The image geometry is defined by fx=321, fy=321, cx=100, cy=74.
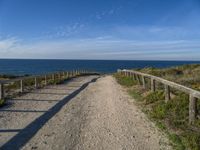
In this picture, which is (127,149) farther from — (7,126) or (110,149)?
(7,126)

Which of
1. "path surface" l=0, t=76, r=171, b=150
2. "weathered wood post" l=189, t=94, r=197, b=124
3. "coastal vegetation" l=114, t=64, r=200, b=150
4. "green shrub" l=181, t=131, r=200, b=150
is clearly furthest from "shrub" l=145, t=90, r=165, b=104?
"green shrub" l=181, t=131, r=200, b=150

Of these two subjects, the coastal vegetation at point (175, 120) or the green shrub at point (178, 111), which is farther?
the green shrub at point (178, 111)

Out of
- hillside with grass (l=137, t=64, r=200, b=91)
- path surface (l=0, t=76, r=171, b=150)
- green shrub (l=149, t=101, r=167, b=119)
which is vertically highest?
hillside with grass (l=137, t=64, r=200, b=91)

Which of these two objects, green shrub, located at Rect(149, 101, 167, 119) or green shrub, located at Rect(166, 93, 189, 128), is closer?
green shrub, located at Rect(166, 93, 189, 128)

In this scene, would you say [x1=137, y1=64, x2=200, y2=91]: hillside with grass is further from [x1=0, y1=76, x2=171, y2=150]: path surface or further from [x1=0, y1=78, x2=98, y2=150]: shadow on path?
[x1=0, y1=78, x2=98, y2=150]: shadow on path

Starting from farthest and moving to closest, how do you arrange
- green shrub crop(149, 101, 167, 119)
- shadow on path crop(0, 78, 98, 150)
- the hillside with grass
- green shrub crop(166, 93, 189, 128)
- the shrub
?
the hillside with grass < the shrub < green shrub crop(149, 101, 167, 119) < green shrub crop(166, 93, 189, 128) < shadow on path crop(0, 78, 98, 150)

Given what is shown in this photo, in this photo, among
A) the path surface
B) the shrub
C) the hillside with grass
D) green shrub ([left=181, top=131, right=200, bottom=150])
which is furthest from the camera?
the hillside with grass

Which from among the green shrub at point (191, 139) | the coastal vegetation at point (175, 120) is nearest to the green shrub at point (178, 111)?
the coastal vegetation at point (175, 120)

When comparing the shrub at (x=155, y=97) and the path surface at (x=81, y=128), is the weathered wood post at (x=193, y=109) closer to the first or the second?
the path surface at (x=81, y=128)

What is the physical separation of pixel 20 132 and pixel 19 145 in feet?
3.85

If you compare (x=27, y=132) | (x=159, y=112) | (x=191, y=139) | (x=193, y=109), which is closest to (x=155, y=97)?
(x=159, y=112)

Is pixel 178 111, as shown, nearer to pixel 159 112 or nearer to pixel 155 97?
pixel 159 112

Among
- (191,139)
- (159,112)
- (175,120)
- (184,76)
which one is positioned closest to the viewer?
(191,139)

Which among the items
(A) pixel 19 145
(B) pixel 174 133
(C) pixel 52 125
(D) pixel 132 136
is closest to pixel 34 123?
(C) pixel 52 125
